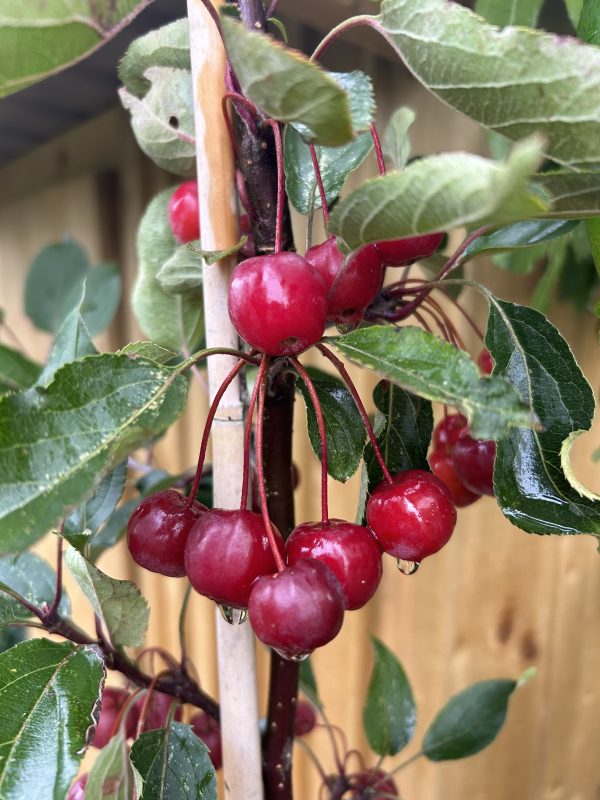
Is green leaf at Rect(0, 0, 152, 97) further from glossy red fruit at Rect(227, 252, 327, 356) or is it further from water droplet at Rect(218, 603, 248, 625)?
water droplet at Rect(218, 603, 248, 625)

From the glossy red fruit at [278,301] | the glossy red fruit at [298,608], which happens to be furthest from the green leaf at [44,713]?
the glossy red fruit at [278,301]

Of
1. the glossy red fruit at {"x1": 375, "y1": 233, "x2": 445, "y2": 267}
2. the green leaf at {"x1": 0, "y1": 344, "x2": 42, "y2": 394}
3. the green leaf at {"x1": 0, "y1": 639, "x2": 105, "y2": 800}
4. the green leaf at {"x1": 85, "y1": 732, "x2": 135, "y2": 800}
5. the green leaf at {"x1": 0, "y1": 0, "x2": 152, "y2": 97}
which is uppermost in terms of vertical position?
the green leaf at {"x1": 0, "y1": 0, "x2": 152, "y2": 97}

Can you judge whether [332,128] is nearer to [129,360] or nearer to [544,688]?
[129,360]

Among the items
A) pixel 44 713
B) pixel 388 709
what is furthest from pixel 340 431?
pixel 388 709

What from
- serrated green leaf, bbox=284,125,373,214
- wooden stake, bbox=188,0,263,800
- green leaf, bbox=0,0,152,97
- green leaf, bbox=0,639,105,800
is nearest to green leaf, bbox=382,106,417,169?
serrated green leaf, bbox=284,125,373,214

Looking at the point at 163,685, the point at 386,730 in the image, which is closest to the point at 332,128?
the point at 163,685

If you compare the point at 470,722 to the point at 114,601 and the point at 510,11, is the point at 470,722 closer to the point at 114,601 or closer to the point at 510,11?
the point at 114,601

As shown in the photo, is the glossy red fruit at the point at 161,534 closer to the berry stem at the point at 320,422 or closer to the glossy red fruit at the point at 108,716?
the berry stem at the point at 320,422
